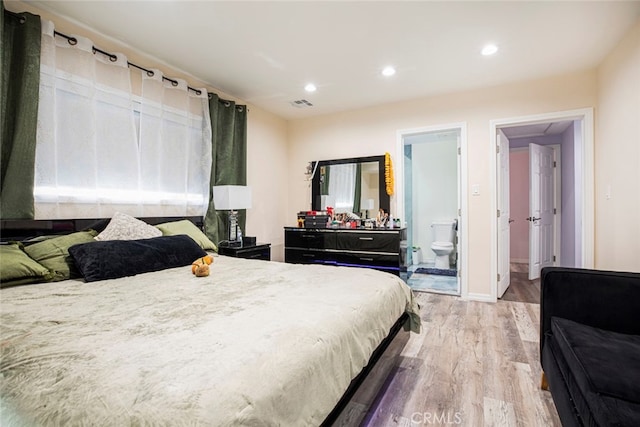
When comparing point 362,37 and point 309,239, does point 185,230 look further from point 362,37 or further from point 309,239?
point 362,37

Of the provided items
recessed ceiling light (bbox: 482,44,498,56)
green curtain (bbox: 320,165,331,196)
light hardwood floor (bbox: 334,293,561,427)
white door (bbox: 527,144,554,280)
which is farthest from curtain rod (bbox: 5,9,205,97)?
white door (bbox: 527,144,554,280)

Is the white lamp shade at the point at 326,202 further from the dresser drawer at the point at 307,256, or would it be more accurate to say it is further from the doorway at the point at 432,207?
the doorway at the point at 432,207

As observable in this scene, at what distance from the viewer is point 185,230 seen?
291 cm

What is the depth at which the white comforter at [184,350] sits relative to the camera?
0.74 meters

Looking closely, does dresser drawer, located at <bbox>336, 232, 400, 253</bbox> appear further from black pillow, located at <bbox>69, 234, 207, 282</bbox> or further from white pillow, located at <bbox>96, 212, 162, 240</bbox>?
white pillow, located at <bbox>96, 212, 162, 240</bbox>

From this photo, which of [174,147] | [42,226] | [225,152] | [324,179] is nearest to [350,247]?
[324,179]

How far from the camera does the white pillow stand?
2.33 metres

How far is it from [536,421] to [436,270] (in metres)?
3.75

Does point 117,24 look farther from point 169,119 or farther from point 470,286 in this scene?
point 470,286

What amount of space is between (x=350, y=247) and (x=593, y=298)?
8.34 ft

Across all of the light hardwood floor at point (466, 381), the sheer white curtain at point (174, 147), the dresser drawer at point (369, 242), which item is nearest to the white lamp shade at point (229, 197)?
the sheer white curtain at point (174, 147)

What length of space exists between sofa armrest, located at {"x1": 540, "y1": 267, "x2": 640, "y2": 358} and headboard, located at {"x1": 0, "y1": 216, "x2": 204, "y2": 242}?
3.11m

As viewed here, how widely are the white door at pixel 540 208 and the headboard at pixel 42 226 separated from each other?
5292mm

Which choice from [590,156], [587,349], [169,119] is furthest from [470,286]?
[169,119]
